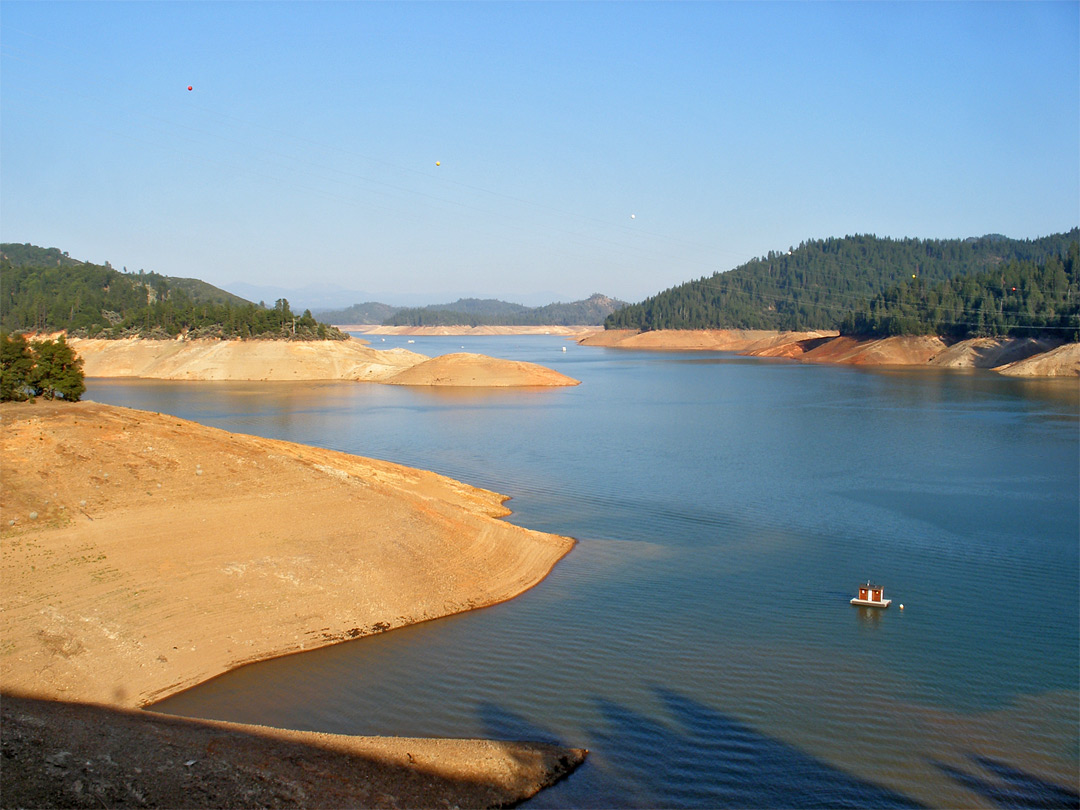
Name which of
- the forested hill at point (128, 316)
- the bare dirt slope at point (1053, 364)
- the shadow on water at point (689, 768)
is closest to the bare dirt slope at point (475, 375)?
the forested hill at point (128, 316)

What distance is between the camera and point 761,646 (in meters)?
15.5

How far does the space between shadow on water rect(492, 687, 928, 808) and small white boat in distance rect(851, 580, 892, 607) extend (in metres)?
6.03

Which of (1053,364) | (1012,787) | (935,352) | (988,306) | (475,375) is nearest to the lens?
(1012,787)

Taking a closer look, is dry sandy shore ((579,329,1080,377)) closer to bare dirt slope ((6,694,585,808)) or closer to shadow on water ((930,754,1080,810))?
shadow on water ((930,754,1080,810))

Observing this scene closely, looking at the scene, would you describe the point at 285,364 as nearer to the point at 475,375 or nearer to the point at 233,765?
the point at 475,375

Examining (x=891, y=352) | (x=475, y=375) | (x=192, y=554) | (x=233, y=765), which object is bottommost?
(x=233, y=765)

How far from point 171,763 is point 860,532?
19.4 m

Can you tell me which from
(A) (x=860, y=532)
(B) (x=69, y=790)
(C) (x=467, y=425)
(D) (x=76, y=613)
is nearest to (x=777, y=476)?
(A) (x=860, y=532)

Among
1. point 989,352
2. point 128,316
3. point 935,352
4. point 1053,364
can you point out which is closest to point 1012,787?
point 1053,364

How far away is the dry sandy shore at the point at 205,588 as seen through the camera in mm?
10188

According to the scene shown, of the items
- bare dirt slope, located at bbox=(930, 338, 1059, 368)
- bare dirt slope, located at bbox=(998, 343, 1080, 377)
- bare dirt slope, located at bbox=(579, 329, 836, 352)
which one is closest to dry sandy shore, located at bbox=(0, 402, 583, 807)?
bare dirt slope, located at bbox=(998, 343, 1080, 377)

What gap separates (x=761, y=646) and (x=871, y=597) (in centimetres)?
340

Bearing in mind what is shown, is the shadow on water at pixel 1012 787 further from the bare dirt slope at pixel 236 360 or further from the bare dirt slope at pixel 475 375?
the bare dirt slope at pixel 236 360

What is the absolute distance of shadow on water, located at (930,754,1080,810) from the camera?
10.8 meters
